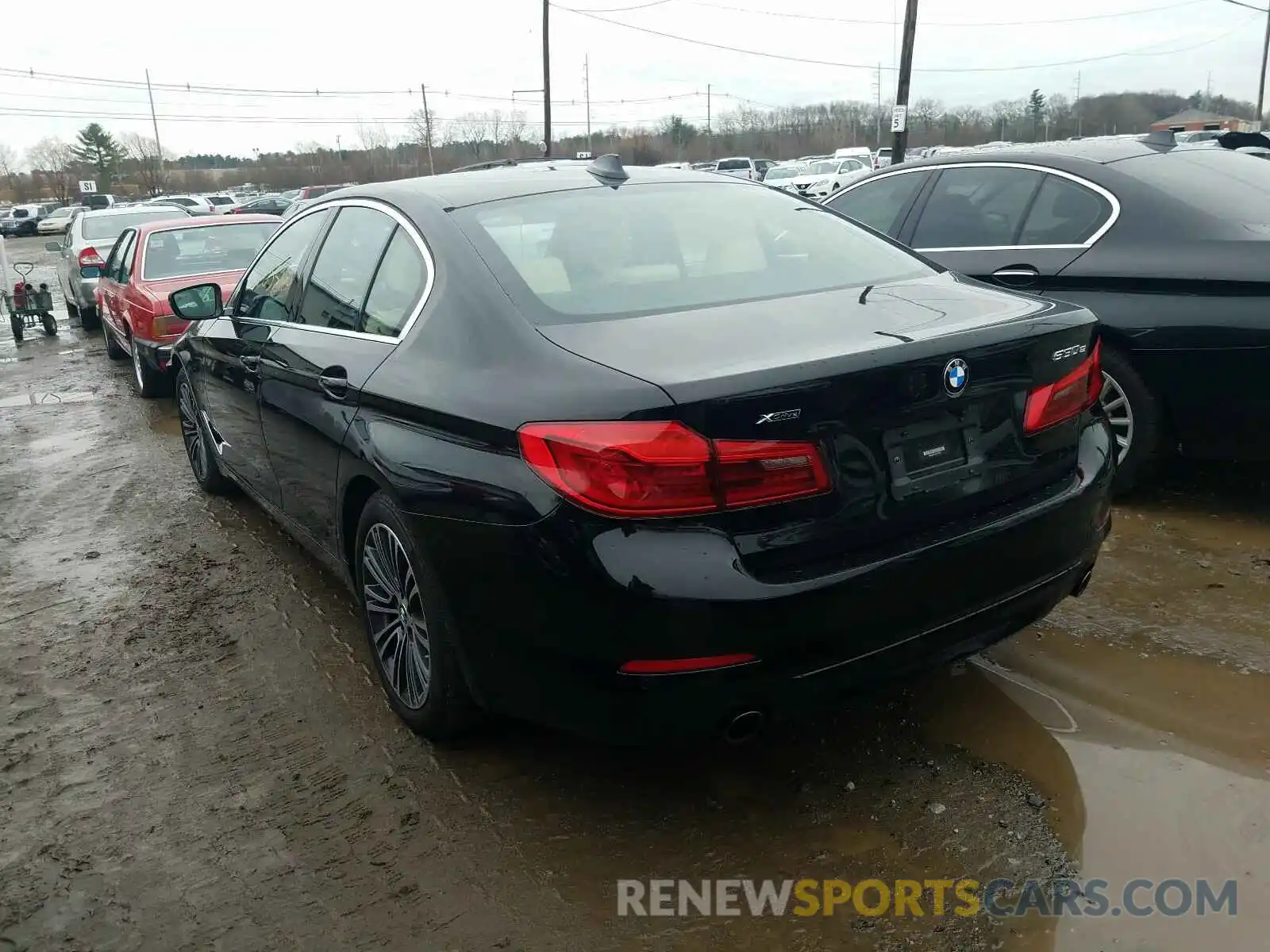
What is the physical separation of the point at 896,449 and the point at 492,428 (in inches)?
37.8

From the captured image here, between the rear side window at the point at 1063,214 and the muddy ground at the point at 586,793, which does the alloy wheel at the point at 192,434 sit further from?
the rear side window at the point at 1063,214

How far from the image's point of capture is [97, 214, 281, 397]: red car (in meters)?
8.42

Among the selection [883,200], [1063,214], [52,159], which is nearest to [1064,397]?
[1063,214]

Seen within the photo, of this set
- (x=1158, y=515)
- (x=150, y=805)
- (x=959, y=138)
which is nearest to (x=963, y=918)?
(x=150, y=805)

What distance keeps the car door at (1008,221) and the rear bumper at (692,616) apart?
8.39 ft

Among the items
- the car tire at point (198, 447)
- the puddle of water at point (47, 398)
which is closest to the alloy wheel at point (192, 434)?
the car tire at point (198, 447)

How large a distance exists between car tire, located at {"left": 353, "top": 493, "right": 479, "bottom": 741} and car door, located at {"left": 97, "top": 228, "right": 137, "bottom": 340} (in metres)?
7.45

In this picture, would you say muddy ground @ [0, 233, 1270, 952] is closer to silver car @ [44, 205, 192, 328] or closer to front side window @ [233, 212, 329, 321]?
front side window @ [233, 212, 329, 321]

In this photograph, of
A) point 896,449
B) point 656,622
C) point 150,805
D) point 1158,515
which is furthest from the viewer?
point 1158,515

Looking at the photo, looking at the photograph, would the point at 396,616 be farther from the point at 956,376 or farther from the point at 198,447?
the point at 198,447

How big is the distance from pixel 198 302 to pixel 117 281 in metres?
5.93

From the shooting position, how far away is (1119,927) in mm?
2258

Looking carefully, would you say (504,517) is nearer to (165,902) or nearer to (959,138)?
(165,902)

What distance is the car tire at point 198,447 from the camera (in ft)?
18.4
